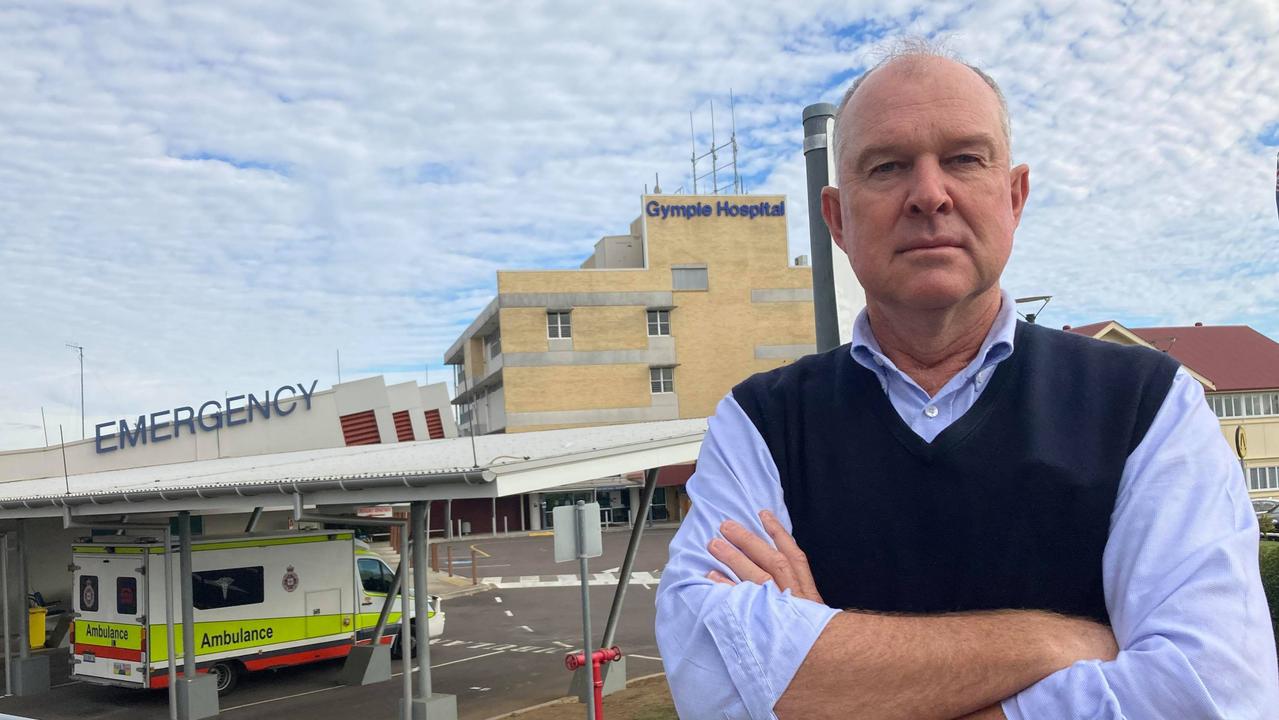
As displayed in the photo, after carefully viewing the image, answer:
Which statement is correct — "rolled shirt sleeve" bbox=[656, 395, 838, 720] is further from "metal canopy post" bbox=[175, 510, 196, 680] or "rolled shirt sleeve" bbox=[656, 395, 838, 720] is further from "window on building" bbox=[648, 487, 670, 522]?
"window on building" bbox=[648, 487, 670, 522]

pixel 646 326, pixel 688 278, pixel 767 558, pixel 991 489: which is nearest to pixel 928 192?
pixel 991 489

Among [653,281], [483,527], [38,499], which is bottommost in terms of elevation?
[483,527]

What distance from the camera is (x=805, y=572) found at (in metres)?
1.81

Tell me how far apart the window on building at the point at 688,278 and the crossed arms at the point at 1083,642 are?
2151 inches

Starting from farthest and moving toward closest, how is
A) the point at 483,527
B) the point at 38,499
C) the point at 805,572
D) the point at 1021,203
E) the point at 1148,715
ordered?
the point at 483,527 → the point at 38,499 → the point at 1021,203 → the point at 805,572 → the point at 1148,715

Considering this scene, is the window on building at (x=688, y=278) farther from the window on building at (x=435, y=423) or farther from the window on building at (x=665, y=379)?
the window on building at (x=435, y=423)

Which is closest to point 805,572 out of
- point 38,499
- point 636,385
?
point 38,499

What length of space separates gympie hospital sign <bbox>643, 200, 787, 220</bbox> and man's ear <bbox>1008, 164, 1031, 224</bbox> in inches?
2117

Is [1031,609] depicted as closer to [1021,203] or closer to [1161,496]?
[1161,496]

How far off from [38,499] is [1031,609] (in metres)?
18.1

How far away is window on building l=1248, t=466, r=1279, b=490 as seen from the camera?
172ft

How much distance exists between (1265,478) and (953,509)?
6006 cm

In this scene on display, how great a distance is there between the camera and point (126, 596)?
53.6 feet

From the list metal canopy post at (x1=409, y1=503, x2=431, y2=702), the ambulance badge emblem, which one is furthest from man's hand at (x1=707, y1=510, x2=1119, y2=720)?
the ambulance badge emblem
